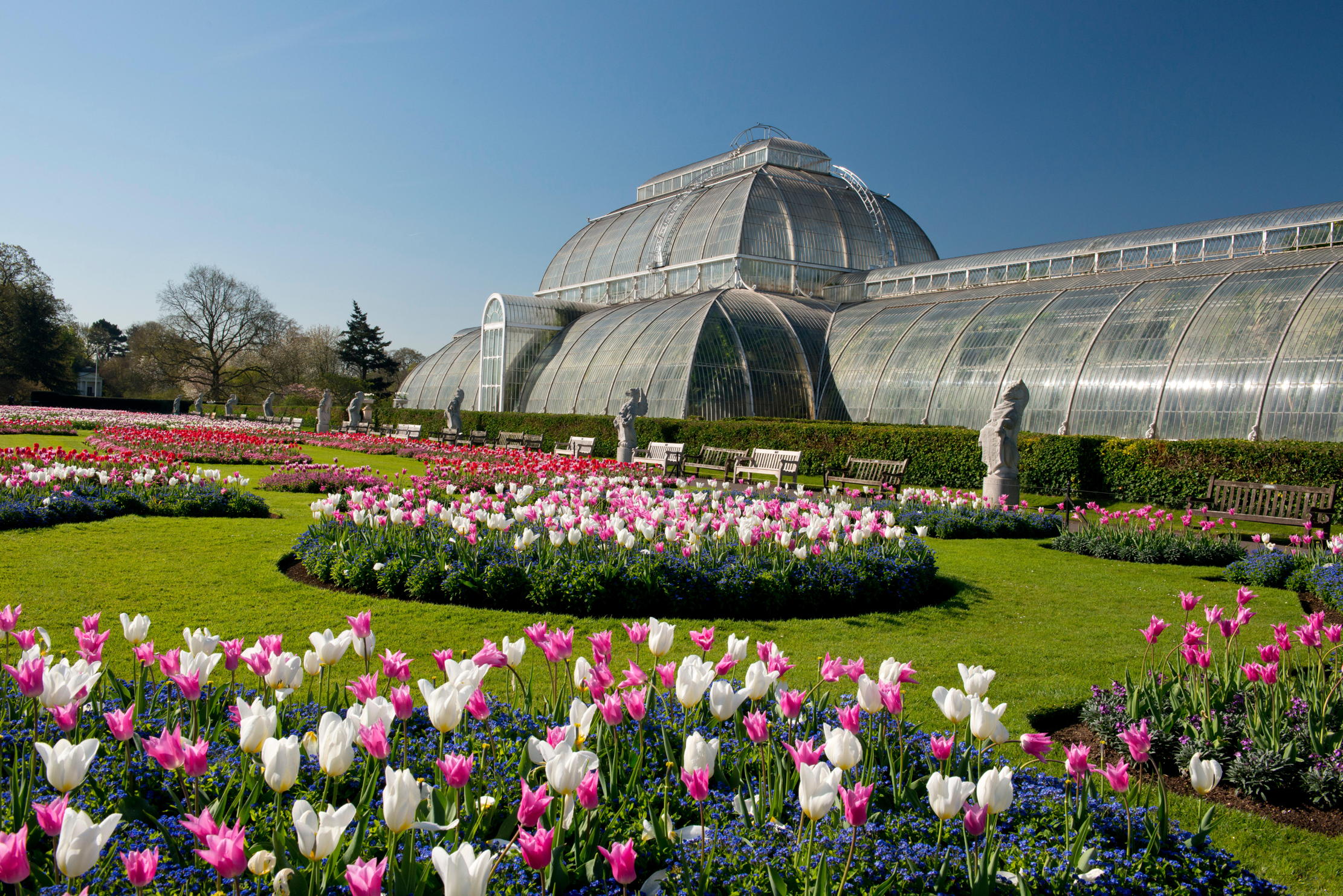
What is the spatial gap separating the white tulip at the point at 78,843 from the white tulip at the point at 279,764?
1.25ft

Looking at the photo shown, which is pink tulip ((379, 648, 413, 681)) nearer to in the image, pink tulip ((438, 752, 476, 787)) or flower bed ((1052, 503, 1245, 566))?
pink tulip ((438, 752, 476, 787))

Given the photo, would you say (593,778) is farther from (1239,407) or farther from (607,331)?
(607,331)

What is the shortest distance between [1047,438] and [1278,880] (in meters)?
16.2

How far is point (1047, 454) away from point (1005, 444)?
3501 mm

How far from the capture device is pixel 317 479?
51.1 feet

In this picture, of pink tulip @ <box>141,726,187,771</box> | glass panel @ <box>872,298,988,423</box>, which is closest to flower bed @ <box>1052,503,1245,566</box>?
pink tulip @ <box>141,726,187,771</box>

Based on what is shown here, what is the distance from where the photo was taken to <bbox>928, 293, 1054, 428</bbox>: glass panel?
24.9m

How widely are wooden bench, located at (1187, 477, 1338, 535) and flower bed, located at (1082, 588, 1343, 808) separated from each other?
25.9 ft

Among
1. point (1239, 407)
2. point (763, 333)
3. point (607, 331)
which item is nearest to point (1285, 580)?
point (1239, 407)

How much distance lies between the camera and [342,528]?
→ 344 inches

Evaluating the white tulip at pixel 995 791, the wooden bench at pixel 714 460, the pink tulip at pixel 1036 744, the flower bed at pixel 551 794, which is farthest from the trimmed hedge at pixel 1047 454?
the white tulip at pixel 995 791

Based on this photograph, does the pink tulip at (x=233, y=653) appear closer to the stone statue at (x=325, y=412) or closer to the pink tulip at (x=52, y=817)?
the pink tulip at (x=52, y=817)

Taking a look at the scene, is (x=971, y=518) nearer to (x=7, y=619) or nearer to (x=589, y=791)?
(x=589, y=791)

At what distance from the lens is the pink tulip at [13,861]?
5.16ft
